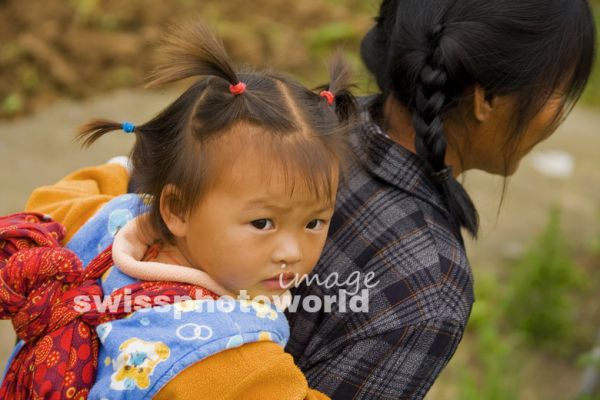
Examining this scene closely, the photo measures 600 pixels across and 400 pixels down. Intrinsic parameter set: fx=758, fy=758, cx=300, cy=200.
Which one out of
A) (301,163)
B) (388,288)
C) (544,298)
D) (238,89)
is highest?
(238,89)

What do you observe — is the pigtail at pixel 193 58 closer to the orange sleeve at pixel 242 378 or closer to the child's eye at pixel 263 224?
→ the child's eye at pixel 263 224

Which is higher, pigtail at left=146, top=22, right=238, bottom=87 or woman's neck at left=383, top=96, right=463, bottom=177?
pigtail at left=146, top=22, right=238, bottom=87

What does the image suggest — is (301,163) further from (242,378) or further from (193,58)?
(242,378)

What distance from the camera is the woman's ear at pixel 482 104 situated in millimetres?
1832

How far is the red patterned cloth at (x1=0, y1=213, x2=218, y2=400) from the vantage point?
1531mm

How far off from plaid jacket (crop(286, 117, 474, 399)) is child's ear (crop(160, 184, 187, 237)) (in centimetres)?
38

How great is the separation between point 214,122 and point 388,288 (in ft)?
1.82

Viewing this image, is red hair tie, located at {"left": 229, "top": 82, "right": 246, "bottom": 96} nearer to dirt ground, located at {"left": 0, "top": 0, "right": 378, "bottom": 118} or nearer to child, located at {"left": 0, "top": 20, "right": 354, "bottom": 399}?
child, located at {"left": 0, "top": 20, "right": 354, "bottom": 399}

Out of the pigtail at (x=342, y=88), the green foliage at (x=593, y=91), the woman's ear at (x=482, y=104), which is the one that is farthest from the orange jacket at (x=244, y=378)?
the green foliage at (x=593, y=91)

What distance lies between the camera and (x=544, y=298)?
3922 mm

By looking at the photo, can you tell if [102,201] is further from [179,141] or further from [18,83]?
[18,83]

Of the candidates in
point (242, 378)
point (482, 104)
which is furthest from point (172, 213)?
point (482, 104)

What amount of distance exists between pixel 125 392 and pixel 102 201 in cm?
64

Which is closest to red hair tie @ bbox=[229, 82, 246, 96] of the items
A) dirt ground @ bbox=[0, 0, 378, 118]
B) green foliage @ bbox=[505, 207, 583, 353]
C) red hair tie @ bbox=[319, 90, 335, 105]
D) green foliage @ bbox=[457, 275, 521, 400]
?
red hair tie @ bbox=[319, 90, 335, 105]
